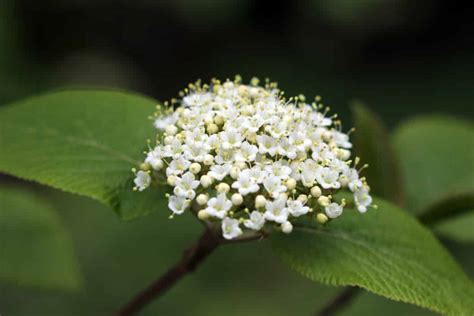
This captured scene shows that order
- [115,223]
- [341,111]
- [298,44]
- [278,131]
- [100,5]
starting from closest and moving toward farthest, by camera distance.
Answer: [278,131] < [115,223] < [341,111] < [100,5] < [298,44]

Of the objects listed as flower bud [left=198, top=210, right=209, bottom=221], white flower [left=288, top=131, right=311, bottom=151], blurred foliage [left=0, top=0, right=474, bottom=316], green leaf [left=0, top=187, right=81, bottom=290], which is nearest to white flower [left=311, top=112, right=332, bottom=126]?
white flower [left=288, top=131, right=311, bottom=151]

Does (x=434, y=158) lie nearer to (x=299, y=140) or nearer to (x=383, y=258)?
(x=383, y=258)

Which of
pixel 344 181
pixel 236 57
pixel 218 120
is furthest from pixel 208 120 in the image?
pixel 236 57

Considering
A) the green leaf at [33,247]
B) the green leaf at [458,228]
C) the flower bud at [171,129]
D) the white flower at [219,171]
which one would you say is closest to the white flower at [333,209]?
the white flower at [219,171]

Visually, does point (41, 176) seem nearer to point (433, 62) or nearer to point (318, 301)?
point (318, 301)

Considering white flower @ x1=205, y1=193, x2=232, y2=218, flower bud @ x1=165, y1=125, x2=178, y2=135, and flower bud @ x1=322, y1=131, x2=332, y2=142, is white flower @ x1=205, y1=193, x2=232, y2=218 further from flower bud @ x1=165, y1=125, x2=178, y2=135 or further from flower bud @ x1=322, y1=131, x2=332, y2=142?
flower bud @ x1=322, y1=131, x2=332, y2=142

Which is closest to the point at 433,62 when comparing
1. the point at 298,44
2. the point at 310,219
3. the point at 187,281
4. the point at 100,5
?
the point at 298,44

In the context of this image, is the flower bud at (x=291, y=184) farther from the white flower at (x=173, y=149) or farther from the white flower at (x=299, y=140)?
the white flower at (x=173, y=149)
